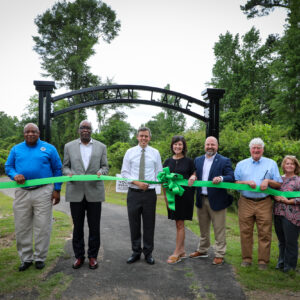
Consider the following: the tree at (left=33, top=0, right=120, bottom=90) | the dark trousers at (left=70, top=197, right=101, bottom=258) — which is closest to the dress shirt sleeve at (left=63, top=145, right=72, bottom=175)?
the dark trousers at (left=70, top=197, right=101, bottom=258)

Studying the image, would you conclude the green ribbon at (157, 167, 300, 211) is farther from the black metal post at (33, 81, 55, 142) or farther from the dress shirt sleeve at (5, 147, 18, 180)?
the black metal post at (33, 81, 55, 142)

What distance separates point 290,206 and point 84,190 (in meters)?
3.08

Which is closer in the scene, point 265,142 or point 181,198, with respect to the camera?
point 181,198

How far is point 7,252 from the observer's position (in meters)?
4.91

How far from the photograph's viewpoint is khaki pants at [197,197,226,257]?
4355mm

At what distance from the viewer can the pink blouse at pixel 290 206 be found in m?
3.99

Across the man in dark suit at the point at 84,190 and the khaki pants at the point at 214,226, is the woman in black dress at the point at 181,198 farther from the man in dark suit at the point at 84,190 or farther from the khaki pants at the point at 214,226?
the man in dark suit at the point at 84,190

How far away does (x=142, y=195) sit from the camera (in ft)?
14.3

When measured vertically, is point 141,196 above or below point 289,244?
above

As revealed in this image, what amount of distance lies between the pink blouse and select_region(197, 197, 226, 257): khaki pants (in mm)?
820

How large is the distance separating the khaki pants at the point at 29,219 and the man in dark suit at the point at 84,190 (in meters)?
0.41

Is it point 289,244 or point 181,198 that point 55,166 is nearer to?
point 181,198

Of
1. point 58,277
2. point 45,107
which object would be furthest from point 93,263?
point 45,107

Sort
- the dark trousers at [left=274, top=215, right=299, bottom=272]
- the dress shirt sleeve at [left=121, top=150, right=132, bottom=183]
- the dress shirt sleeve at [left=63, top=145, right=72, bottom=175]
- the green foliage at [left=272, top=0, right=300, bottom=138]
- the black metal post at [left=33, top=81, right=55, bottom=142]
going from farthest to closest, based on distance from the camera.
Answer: the green foliage at [left=272, top=0, right=300, bottom=138] → the black metal post at [left=33, top=81, right=55, bottom=142] → the dress shirt sleeve at [left=121, top=150, right=132, bottom=183] → the dress shirt sleeve at [left=63, top=145, right=72, bottom=175] → the dark trousers at [left=274, top=215, right=299, bottom=272]
